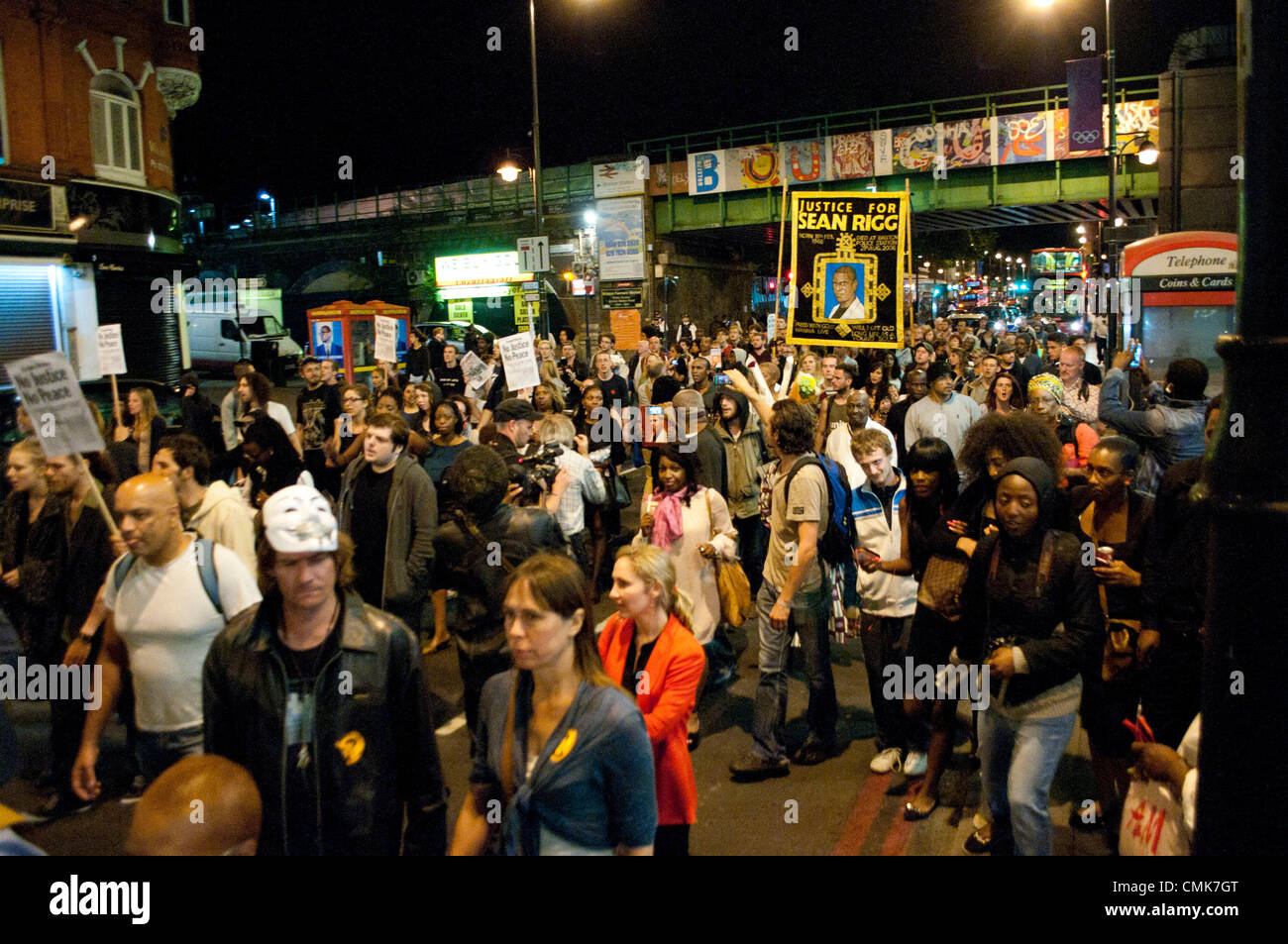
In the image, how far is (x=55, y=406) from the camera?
5082mm

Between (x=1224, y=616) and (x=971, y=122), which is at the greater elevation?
(x=971, y=122)

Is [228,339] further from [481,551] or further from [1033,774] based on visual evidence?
[1033,774]

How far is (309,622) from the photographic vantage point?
282 cm

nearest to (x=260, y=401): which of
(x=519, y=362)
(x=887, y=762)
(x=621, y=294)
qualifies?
(x=519, y=362)

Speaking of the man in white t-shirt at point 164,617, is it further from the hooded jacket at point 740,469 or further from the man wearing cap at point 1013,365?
the man wearing cap at point 1013,365

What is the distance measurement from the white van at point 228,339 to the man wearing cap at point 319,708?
1284 inches

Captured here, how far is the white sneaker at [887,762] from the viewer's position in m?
5.50

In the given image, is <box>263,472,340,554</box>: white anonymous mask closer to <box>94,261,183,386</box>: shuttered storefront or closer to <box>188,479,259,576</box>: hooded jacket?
<box>188,479,259,576</box>: hooded jacket

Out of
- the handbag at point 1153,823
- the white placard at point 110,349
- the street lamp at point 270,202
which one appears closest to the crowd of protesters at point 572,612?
the handbag at point 1153,823

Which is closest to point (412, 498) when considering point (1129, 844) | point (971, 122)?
point (1129, 844)

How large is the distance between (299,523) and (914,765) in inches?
155

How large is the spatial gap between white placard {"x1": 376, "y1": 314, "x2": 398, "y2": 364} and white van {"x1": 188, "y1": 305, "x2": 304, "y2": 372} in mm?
22829
